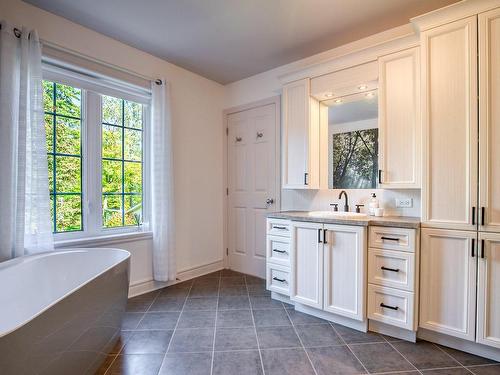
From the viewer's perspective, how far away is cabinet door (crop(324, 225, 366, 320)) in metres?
2.09

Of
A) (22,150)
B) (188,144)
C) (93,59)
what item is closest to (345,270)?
(188,144)

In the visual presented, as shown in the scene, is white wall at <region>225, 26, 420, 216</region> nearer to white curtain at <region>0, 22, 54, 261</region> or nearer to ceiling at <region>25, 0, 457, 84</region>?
ceiling at <region>25, 0, 457, 84</region>

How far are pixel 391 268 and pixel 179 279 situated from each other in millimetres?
2429

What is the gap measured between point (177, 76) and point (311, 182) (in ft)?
6.99

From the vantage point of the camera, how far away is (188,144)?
3404 millimetres

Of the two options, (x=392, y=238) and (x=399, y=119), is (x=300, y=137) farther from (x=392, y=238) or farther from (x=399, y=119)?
(x=392, y=238)

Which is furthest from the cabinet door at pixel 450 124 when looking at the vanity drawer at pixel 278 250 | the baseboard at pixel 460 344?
the vanity drawer at pixel 278 250

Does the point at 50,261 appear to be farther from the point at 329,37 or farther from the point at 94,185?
the point at 329,37

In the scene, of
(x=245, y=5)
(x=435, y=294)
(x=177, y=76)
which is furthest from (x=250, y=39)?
(x=435, y=294)

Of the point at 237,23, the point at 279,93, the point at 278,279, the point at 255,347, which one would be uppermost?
the point at 237,23

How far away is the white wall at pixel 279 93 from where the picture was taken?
8.06 ft

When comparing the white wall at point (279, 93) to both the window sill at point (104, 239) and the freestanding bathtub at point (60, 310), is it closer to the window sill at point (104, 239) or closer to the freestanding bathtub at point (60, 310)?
the window sill at point (104, 239)

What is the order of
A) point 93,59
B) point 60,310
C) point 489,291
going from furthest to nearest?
point 93,59 → point 489,291 → point 60,310

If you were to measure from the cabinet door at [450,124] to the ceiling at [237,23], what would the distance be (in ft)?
1.66
